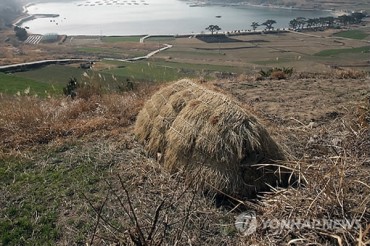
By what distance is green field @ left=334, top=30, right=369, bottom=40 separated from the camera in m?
58.5

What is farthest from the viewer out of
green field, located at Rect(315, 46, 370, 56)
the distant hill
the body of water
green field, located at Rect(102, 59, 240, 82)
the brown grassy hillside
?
the distant hill

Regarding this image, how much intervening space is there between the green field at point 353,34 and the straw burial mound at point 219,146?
60264 mm

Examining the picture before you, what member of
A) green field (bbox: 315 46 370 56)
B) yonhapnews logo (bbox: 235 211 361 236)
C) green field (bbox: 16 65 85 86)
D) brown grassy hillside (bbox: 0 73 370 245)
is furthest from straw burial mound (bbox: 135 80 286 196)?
green field (bbox: 315 46 370 56)

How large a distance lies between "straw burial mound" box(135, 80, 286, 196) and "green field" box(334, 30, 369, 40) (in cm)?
6026

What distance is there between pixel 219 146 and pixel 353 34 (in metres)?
65.0

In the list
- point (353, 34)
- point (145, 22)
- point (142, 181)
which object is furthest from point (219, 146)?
point (145, 22)

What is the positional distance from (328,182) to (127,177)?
2970 mm

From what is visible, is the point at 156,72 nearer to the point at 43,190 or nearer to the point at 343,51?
the point at 43,190

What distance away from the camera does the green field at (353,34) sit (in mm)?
58469

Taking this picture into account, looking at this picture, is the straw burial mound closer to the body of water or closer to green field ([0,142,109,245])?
green field ([0,142,109,245])

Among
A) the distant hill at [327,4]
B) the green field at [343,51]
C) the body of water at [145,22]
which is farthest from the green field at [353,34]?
the distant hill at [327,4]

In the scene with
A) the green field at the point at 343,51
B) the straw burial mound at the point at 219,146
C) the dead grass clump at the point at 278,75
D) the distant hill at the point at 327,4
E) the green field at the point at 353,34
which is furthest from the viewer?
the distant hill at the point at 327,4

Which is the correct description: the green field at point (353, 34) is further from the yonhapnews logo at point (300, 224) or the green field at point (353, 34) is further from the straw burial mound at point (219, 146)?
the yonhapnews logo at point (300, 224)

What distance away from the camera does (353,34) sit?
200 feet
